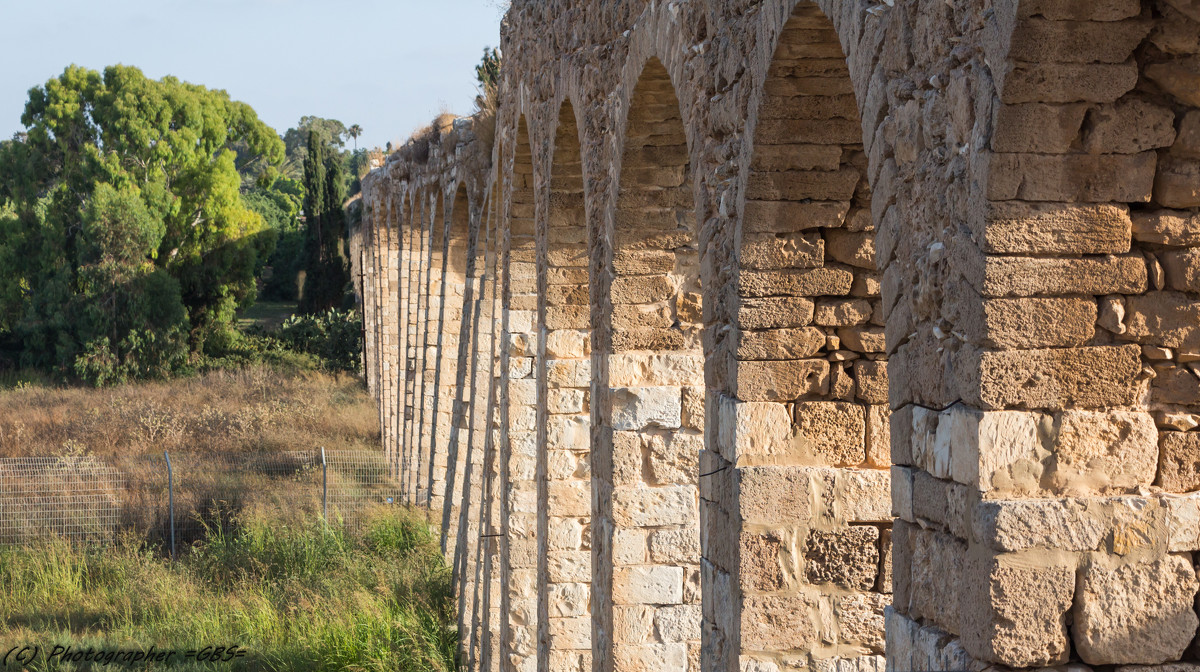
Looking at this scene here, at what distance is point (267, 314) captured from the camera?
116 ft

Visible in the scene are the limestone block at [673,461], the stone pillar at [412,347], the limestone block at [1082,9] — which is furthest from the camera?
the stone pillar at [412,347]

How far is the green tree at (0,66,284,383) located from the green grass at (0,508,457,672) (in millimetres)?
13733

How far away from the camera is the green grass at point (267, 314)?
32.9 m

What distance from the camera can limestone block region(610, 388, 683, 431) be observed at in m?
5.30

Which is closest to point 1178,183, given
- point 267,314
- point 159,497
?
point 159,497

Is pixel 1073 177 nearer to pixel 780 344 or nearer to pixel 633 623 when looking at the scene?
pixel 780 344

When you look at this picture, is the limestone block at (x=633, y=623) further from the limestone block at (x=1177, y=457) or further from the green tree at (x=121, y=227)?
the green tree at (x=121, y=227)

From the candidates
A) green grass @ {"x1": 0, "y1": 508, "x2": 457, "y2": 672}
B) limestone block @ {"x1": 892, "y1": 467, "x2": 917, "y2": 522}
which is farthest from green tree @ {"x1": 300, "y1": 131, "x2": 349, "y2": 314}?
limestone block @ {"x1": 892, "y1": 467, "x2": 917, "y2": 522}

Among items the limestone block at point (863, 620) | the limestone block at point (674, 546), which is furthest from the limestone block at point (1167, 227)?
the limestone block at point (674, 546)

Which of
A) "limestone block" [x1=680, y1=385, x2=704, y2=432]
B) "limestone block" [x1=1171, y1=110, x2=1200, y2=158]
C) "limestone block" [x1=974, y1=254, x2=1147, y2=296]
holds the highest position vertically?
"limestone block" [x1=1171, y1=110, x2=1200, y2=158]

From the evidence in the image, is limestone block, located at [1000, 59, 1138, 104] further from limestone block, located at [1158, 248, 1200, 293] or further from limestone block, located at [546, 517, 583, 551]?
limestone block, located at [546, 517, 583, 551]

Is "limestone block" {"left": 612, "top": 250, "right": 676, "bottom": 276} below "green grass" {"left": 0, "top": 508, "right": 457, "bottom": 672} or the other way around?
the other way around

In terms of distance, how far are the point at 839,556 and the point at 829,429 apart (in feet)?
1.34

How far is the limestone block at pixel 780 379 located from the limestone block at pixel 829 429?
58 millimetres
